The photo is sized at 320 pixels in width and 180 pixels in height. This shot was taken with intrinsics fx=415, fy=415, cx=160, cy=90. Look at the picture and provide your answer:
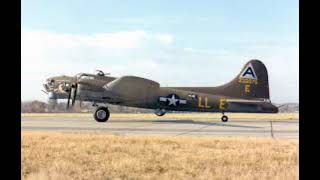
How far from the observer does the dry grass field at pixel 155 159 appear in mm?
9508

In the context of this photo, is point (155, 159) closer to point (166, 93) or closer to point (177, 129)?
point (177, 129)

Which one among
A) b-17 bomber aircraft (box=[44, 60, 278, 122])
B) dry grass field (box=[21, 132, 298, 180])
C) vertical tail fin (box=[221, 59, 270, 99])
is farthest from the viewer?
vertical tail fin (box=[221, 59, 270, 99])

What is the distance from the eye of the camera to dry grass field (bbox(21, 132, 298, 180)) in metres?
9.51

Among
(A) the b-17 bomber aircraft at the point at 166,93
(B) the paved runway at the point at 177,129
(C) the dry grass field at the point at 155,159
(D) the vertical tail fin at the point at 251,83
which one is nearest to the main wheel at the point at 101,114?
(A) the b-17 bomber aircraft at the point at 166,93

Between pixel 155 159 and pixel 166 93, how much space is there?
21.2 m

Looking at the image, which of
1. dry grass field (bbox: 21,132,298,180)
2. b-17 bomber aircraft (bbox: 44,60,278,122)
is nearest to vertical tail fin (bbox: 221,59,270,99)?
b-17 bomber aircraft (bbox: 44,60,278,122)

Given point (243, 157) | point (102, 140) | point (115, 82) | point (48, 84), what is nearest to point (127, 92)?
point (115, 82)

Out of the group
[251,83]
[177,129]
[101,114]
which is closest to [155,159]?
[177,129]

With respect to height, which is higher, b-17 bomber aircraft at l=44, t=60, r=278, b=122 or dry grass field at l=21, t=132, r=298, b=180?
b-17 bomber aircraft at l=44, t=60, r=278, b=122

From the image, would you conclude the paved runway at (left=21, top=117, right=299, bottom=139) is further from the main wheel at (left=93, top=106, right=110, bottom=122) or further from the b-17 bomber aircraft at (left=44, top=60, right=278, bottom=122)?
the b-17 bomber aircraft at (left=44, top=60, right=278, bottom=122)

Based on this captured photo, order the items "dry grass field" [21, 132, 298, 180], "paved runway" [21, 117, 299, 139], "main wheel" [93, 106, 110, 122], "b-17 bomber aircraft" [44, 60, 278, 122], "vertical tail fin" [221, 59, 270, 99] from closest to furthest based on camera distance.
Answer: "dry grass field" [21, 132, 298, 180] < "paved runway" [21, 117, 299, 139] < "main wheel" [93, 106, 110, 122] < "b-17 bomber aircraft" [44, 60, 278, 122] < "vertical tail fin" [221, 59, 270, 99]

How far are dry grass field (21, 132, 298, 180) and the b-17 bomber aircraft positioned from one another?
1466 cm
